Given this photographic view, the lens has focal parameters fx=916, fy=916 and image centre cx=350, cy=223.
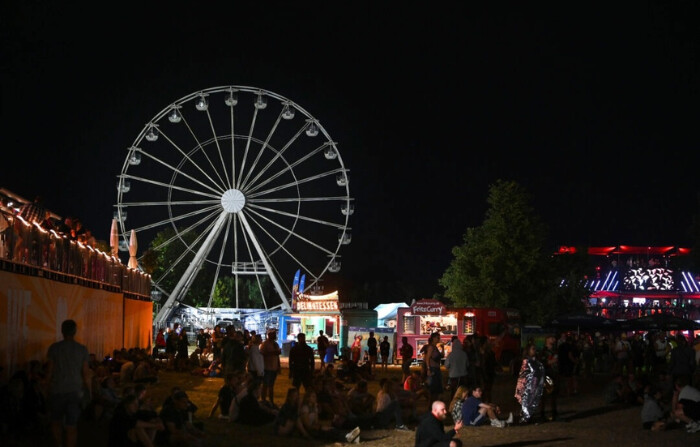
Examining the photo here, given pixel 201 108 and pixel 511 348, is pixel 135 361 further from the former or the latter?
pixel 201 108

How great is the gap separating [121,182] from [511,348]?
20618 millimetres

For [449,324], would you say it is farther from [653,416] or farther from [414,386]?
[653,416]

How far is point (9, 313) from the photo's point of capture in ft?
47.3

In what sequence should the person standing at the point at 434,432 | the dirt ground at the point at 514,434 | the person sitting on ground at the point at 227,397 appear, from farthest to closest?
1. the person sitting on ground at the point at 227,397
2. the dirt ground at the point at 514,434
3. the person standing at the point at 434,432

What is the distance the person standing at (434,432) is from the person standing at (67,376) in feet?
12.5

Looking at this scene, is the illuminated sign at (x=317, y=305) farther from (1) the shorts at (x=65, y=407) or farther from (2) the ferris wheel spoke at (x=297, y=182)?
→ (1) the shorts at (x=65, y=407)

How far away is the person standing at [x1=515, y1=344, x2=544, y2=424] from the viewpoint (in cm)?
1709

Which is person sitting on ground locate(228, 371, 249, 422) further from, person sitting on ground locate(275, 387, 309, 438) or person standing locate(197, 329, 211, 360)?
person standing locate(197, 329, 211, 360)

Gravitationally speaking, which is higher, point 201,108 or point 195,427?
point 201,108

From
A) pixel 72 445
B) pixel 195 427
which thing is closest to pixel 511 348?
pixel 195 427

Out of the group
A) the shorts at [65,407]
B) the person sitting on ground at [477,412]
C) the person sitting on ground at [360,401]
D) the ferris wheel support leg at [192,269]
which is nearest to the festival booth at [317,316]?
the ferris wheel support leg at [192,269]

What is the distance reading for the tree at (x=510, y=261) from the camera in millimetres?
52875

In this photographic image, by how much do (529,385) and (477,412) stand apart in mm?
1159

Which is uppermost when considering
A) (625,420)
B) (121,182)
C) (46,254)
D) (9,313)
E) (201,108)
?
(201,108)
